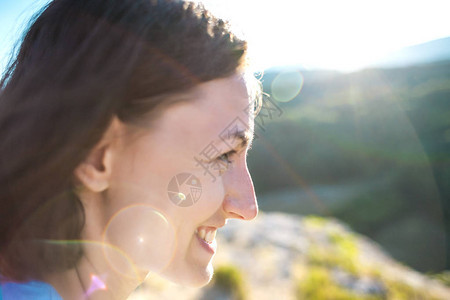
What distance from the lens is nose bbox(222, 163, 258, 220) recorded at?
1.25 meters

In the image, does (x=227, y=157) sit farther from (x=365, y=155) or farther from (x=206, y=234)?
(x=365, y=155)

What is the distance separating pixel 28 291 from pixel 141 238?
1.14 ft

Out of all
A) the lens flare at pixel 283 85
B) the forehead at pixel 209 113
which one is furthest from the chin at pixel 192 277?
the lens flare at pixel 283 85

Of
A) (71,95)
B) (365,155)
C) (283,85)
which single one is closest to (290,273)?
(71,95)

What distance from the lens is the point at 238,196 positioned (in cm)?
127

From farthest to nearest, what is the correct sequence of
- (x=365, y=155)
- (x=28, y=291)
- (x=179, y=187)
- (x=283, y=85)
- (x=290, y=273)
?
(x=365, y=155), (x=283, y=85), (x=290, y=273), (x=179, y=187), (x=28, y=291)

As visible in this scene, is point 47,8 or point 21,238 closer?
point 21,238

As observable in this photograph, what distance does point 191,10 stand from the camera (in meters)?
1.22

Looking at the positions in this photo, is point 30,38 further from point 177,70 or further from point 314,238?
point 314,238

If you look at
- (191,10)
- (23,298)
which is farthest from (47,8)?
(23,298)

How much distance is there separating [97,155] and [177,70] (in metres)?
0.37

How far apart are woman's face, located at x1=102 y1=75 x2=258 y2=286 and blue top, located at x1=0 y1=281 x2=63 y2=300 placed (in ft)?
0.66

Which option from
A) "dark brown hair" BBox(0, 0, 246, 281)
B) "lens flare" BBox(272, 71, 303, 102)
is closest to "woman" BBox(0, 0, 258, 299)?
"dark brown hair" BBox(0, 0, 246, 281)

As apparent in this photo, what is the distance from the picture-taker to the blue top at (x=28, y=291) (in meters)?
1.06
